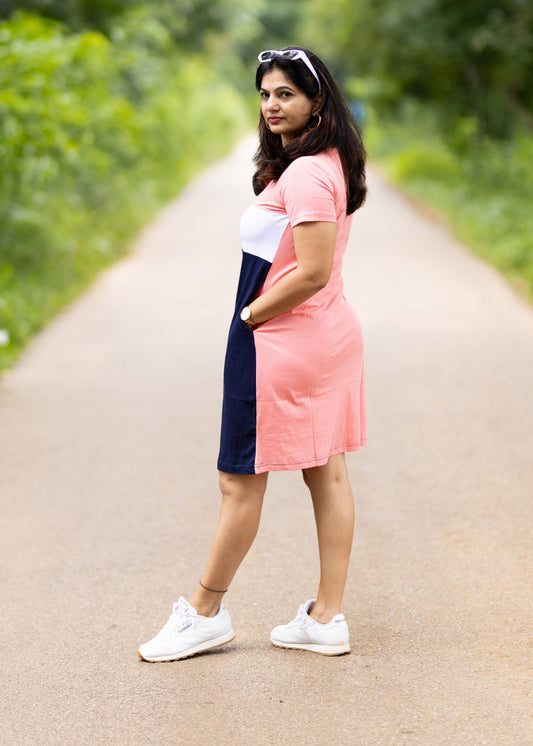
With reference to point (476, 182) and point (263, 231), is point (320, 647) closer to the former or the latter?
point (263, 231)

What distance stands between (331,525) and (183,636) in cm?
64

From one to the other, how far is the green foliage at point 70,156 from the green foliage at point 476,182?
4.99m

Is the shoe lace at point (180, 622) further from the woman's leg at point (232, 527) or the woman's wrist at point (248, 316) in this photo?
the woman's wrist at point (248, 316)

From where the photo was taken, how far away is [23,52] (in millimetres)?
8828

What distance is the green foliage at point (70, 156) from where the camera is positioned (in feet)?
30.7

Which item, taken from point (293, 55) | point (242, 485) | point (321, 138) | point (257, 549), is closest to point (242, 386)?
point (242, 485)

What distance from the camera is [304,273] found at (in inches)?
131

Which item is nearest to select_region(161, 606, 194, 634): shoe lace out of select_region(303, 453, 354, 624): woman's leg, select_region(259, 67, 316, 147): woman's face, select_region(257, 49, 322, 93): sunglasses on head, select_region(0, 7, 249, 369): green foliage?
select_region(303, 453, 354, 624): woman's leg

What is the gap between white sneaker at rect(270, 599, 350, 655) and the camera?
3678 millimetres

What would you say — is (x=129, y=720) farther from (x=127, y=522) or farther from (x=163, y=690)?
(x=127, y=522)

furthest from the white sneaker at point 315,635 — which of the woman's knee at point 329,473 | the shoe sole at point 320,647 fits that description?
the woman's knee at point 329,473

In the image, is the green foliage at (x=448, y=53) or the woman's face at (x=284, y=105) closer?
the woman's face at (x=284, y=105)

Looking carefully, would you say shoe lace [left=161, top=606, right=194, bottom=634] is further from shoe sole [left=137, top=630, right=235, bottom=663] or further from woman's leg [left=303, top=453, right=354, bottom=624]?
woman's leg [left=303, top=453, right=354, bottom=624]

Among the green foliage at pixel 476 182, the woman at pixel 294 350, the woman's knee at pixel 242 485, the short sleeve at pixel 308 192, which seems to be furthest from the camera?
the green foliage at pixel 476 182
